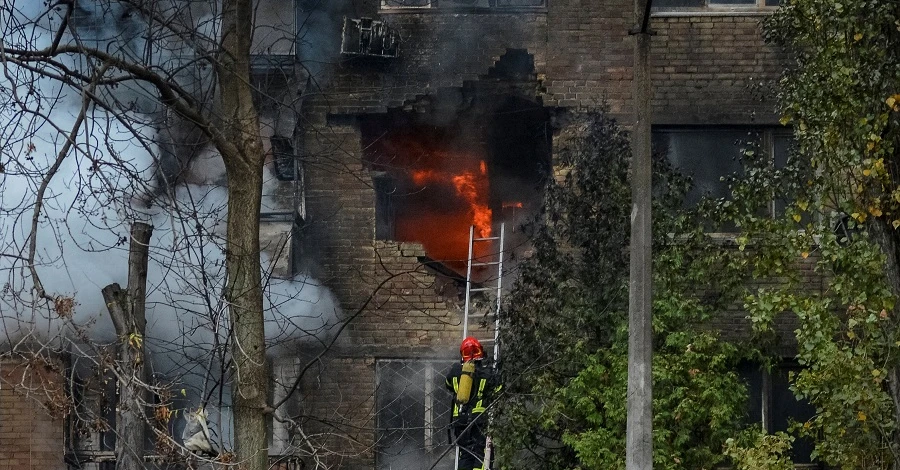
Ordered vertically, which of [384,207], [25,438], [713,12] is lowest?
[25,438]

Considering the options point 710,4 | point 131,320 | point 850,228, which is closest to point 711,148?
point 710,4

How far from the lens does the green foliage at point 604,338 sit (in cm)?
1041

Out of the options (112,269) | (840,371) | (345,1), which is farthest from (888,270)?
(112,269)

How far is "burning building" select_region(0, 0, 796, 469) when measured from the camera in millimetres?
13008

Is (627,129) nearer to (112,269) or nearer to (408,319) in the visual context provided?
(408,319)

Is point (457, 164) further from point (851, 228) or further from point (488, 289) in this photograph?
point (851, 228)

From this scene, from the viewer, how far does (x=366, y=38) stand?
520 inches

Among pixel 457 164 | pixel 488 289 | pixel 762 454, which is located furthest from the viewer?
pixel 457 164

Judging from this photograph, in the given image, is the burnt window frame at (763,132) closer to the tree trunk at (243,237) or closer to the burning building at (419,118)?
the burning building at (419,118)

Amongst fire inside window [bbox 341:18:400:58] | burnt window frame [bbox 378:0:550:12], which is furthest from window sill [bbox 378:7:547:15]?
fire inside window [bbox 341:18:400:58]

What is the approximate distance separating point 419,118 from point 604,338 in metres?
4.01

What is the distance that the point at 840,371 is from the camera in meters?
8.81

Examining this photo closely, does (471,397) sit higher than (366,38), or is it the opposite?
(366,38)

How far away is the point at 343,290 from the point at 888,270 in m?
6.19
